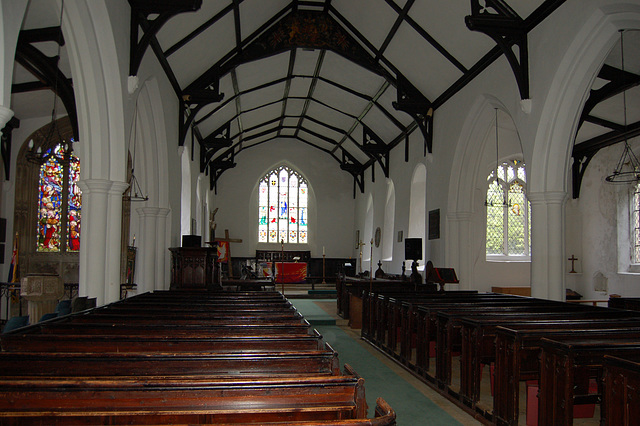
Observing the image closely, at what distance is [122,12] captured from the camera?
6234 millimetres

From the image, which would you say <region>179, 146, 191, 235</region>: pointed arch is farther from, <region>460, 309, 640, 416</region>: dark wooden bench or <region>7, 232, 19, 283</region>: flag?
<region>460, 309, 640, 416</region>: dark wooden bench

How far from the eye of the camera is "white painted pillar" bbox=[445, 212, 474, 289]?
33.3 feet

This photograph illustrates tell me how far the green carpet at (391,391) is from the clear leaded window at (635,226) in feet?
23.6

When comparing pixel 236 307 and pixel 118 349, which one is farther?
pixel 236 307

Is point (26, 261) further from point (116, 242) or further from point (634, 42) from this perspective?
point (634, 42)

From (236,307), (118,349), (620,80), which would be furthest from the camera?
(620,80)

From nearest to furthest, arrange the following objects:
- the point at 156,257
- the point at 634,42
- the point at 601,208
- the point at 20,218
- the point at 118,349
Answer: the point at 118,349
the point at 634,42
the point at 156,257
the point at 20,218
the point at 601,208

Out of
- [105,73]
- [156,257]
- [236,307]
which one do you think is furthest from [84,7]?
[156,257]

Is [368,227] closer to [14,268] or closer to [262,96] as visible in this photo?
[262,96]

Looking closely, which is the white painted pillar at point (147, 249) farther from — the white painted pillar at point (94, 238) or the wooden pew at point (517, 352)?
the wooden pew at point (517, 352)

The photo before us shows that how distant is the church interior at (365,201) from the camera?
295 cm

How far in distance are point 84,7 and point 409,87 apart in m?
7.10

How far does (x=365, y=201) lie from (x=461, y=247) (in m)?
8.01

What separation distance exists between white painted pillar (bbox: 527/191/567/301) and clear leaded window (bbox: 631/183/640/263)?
5.08 m
